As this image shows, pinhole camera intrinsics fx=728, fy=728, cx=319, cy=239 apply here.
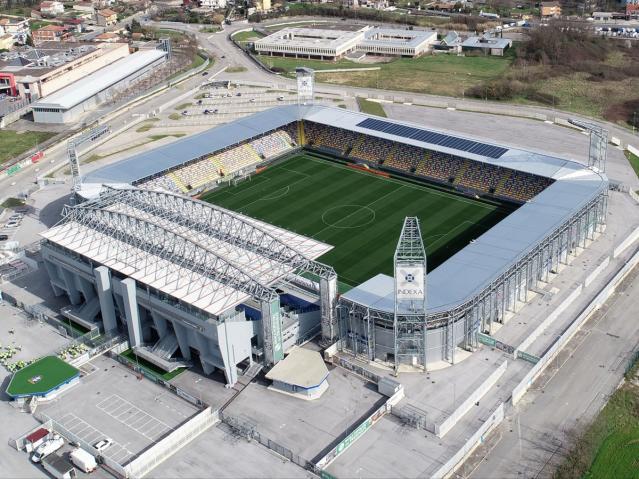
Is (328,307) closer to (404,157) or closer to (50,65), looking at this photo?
(404,157)

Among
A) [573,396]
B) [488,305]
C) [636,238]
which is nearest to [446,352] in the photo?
[488,305]

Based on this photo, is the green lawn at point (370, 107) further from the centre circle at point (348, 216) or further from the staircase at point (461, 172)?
the centre circle at point (348, 216)

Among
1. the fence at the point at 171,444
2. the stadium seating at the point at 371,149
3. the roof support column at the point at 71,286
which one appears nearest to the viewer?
the fence at the point at 171,444

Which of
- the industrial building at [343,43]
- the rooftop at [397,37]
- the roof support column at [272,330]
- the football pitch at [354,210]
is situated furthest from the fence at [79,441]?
the rooftop at [397,37]

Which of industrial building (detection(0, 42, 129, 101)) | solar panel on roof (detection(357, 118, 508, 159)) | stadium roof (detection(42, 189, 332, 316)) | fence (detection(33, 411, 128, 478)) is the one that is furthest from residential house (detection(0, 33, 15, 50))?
fence (detection(33, 411, 128, 478))

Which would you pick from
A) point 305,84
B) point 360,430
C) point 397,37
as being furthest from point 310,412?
point 397,37

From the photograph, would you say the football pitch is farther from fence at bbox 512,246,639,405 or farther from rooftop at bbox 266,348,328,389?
fence at bbox 512,246,639,405
